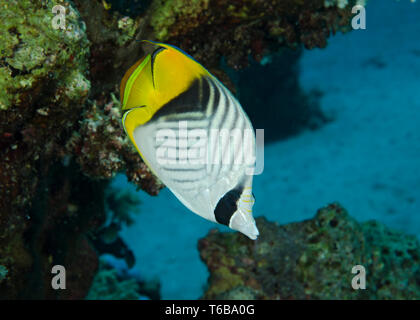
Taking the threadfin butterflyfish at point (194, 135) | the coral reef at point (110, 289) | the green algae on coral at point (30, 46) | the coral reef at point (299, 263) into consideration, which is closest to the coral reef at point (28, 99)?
the green algae on coral at point (30, 46)

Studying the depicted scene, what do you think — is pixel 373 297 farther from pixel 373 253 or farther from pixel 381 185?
pixel 381 185

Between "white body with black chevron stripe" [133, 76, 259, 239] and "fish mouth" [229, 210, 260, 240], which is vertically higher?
"white body with black chevron stripe" [133, 76, 259, 239]

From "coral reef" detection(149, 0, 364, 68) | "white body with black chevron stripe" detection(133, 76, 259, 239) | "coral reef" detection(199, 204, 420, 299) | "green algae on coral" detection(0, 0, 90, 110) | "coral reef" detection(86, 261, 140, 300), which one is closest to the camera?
"white body with black chevron stripe" detection(133, 76, 259, 239)

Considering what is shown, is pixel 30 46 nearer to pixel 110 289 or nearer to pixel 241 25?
pixel 241 25

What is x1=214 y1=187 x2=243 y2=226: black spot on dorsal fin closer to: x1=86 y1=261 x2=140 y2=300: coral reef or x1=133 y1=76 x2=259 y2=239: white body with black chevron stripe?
x1=133 y1=76 x2=259 y2=239: white body with black chevron stripe

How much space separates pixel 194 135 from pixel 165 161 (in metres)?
0.12

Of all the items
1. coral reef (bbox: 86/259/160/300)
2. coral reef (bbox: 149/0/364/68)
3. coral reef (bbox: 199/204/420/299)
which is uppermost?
coral reef (bbox: 149/0/364/68)

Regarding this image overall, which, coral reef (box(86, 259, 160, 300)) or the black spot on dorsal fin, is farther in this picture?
coral reef (box(86, 259, 160, 300))

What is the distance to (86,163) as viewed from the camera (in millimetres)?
2158

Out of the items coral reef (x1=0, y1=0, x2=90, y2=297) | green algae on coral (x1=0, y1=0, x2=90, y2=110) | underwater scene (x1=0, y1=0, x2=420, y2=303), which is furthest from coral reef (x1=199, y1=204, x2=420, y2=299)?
green algae on coral (x1=0, y1=0, x2=90, y2=110)

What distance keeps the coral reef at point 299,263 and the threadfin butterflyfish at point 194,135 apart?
6.40 feet

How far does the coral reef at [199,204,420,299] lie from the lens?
109 inches

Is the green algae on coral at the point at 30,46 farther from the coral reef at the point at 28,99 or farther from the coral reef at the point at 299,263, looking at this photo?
the coral reef at the point at 299,263

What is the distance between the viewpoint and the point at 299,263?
9.41 ft
